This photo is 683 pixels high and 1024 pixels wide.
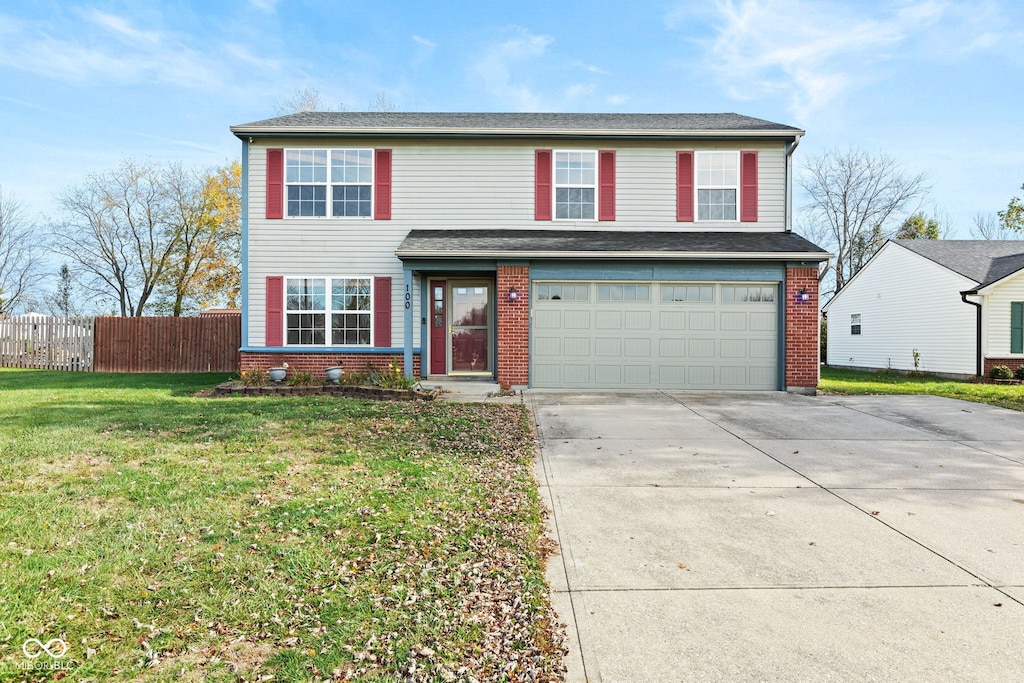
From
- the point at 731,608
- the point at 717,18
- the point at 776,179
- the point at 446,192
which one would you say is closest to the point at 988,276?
the point at 776,179

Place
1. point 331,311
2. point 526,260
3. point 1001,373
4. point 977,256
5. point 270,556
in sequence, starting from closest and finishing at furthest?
point 270,556 < point 526,260 < point 331,311 < point 1001,373 < point 977,256

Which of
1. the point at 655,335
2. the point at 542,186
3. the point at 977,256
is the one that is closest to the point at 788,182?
the point at 655,335

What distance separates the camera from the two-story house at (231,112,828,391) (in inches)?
446

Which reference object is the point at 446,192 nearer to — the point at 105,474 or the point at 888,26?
the point at 105,474

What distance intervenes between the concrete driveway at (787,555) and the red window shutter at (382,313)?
6.22m

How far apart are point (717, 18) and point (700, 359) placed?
352 inches

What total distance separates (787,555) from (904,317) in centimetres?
2050

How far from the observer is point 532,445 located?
6.45 metres

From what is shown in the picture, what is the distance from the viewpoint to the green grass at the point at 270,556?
7.38ft

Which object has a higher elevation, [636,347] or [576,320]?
[576,320]

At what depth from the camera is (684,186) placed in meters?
12.2

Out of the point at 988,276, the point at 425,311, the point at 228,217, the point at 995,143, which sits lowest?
the point at 425,311

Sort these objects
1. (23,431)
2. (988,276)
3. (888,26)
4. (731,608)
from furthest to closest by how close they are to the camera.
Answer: (988,276), (888,26), (23,431), (731,608)

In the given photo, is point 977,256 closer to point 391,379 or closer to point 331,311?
point 391,379
